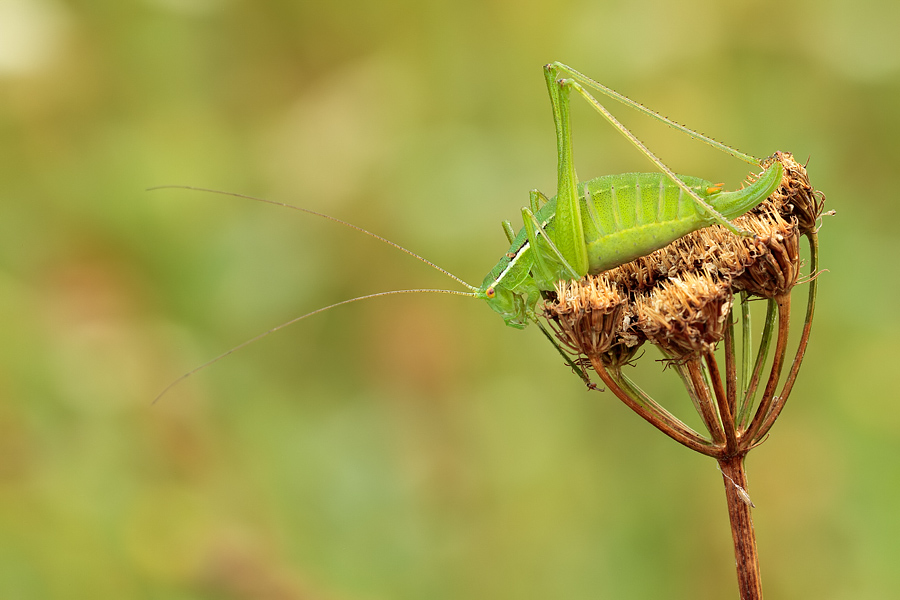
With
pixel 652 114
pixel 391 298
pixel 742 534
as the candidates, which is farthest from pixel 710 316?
pixel 391 298

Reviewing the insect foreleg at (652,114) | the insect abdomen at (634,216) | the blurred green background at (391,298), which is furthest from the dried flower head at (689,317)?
the blurred green background at (391,298)

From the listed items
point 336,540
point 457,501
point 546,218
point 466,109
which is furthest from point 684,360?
point 466,109

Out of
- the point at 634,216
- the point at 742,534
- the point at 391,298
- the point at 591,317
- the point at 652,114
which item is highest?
the point at 391,298

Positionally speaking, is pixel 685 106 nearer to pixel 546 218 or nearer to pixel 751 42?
pixel 751 42

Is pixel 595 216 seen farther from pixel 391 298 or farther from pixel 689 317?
pixel 391 298

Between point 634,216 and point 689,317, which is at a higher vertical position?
point 634,216

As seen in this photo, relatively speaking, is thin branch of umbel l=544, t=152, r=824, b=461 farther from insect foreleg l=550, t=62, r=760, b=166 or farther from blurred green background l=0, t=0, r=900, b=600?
blurred green background l=0, t=0, r=900, b=600

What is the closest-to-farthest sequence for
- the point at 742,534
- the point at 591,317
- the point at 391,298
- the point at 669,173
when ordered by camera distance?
the point at 742,534
the point at 591,317
the point at 669,173
the point at 391,298

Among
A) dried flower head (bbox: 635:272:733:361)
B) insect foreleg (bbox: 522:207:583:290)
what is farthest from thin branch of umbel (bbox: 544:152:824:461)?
insect foreleg (bbox: 522:207:583:290)
